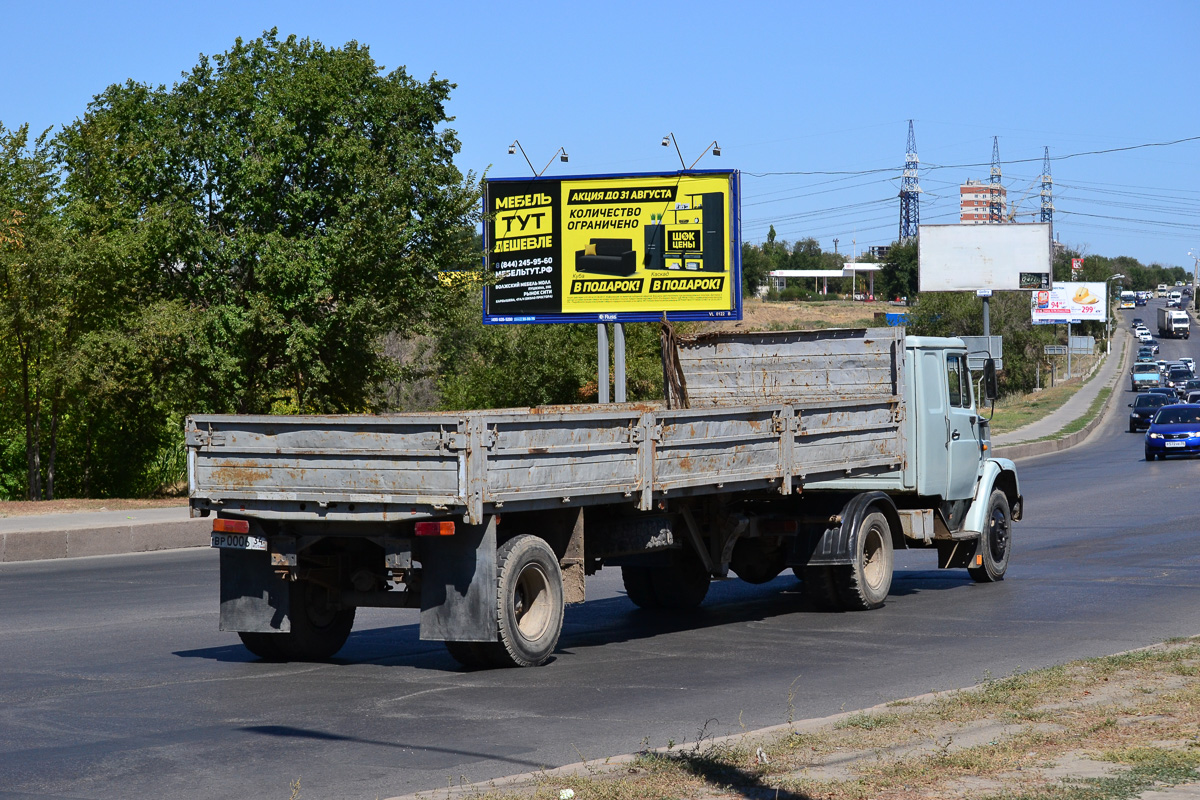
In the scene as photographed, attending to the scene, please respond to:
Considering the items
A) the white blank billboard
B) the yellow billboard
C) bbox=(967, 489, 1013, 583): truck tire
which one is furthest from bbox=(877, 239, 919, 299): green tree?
bbox=(967, 489, 1013, 583): truck tire

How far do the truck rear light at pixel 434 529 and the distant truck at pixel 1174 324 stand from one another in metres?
136

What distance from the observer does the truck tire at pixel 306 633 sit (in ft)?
30.2

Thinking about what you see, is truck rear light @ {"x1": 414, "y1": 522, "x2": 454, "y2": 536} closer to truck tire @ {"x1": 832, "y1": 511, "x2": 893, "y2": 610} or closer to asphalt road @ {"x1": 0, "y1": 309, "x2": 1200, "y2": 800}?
asphalt road @ {"x1": 0, "y1": 309, "x2": 1200, "y2": 800}

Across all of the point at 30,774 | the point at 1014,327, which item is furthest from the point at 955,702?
the point at 1014,327

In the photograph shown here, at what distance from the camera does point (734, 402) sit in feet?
43.0

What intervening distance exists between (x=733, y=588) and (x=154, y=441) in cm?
1603

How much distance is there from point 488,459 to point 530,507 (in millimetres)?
583

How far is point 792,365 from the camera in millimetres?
12836

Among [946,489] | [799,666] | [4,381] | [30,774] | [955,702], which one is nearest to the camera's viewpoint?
[30,774]

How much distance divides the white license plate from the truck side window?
7.10m

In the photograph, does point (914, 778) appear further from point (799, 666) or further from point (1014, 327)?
point (1014, 327)

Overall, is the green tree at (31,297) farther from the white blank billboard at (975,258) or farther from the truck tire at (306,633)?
the white blank billboard at (975,258)

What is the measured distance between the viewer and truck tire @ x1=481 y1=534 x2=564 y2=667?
855 cm

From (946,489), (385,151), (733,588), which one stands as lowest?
(733,588)
